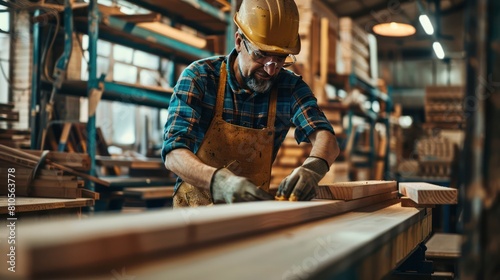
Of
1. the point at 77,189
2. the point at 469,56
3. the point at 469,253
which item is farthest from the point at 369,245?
the point at 77,189

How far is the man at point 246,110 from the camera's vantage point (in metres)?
3.05

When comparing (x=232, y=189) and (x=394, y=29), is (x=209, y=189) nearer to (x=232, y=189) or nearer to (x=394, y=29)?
(x=232, y=189)

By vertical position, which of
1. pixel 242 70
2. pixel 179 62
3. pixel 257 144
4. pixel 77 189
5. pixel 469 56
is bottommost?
pixel 77 189

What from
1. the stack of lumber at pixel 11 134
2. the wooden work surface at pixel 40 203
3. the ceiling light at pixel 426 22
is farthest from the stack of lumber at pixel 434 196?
the ceiling light at pixel 426 22

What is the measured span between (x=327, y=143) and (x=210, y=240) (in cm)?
179

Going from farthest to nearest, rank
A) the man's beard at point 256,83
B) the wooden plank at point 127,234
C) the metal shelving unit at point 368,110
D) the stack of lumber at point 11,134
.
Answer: the metal shelving unit at point 368,110 → the stack of lumber at point 11,134 → the man's beard at point 256,83 → the wooden plank at point 127,234

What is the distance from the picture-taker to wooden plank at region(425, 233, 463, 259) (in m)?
4.23

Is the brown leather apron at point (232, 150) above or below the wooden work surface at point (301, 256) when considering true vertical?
above

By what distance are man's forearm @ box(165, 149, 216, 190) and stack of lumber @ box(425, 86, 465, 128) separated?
9.69 metres

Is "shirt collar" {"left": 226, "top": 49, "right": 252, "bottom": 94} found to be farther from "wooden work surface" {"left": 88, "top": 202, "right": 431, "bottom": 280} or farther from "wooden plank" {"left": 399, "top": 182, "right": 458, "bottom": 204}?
"wooden work surface" {"left": 88, "top": 202, "right": 431, "bottom": 280}

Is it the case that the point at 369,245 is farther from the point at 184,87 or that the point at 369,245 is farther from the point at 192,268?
the point at 184,87

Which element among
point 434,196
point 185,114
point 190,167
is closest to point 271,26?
point 185,114

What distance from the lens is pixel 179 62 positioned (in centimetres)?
819

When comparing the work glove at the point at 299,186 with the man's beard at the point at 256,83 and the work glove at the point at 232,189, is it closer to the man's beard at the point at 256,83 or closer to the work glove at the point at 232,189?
the work glove at the point at 232,189
